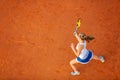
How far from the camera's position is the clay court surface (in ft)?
32.9

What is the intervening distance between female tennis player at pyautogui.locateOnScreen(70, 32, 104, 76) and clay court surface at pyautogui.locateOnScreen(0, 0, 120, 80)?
319mm

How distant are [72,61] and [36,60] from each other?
1527 mm

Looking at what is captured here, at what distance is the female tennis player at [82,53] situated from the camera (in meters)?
8.81

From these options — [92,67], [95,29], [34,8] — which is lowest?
[92,67]

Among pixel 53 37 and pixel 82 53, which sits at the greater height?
pixel 53 37

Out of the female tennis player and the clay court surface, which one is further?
the clay court surface

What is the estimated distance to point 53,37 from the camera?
1095 centimetres

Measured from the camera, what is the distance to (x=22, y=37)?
11266mm

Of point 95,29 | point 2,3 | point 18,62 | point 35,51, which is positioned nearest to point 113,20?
point 95,29

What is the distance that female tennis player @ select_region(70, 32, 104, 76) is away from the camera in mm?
8812

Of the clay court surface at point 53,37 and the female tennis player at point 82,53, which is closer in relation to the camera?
the female tennis player at point 82,53

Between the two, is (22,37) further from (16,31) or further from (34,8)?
(34,8)

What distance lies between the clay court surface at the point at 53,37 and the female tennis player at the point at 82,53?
319 mm

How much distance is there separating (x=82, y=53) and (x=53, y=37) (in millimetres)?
2160
